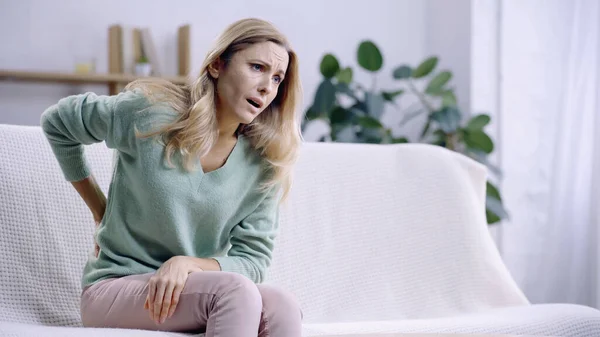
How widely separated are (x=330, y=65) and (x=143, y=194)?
2254 millimetres

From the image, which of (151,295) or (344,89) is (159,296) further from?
(344,89)

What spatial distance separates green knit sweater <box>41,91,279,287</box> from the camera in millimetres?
1484

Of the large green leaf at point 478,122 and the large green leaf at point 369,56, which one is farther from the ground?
the large green leaf at point 369,56

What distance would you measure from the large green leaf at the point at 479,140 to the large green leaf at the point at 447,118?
0.10 meters

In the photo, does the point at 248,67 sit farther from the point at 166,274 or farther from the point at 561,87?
the point at 561,87

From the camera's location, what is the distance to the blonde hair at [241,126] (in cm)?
151

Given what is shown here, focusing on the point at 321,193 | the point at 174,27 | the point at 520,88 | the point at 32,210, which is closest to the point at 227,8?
the point at 174,27

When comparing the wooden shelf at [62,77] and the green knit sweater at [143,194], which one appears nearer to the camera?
the green knit sweater at [143,194]

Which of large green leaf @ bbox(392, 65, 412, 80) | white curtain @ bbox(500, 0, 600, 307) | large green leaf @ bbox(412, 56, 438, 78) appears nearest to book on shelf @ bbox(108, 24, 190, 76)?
large green leaf @ bbox(392, 65, 412, 80)

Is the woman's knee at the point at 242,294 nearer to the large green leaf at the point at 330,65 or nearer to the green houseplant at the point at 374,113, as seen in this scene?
the green houseplant at the point at 374,113

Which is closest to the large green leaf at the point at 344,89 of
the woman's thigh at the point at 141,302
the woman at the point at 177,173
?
the woman at the point at 177,173

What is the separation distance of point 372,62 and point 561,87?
86 cm

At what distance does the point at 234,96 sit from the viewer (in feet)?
5.01

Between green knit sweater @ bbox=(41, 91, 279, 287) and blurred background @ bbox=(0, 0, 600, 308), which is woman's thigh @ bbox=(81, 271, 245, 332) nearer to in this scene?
green knit sweater @ bbox=(41, 91, 279, 287)
